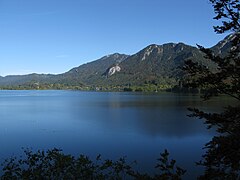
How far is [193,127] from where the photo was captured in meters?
32.1

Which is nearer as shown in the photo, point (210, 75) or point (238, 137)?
point (238, 137)

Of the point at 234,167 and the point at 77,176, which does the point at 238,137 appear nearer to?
the point at 234,167

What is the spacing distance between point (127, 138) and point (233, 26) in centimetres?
2025

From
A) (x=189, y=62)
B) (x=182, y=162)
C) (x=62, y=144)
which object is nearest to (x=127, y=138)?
(x=62, y=144)

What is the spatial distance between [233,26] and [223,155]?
9.43ft

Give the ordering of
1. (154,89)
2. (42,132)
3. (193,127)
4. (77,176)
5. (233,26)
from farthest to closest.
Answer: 1. (154,89)
2. (193,127)
3. (42,132)
4. (233,26)
5. (77,176)

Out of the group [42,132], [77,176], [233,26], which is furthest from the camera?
[42,132]

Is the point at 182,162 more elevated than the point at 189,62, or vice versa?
the point at 189,62

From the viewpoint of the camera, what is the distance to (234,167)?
5668 millimetres

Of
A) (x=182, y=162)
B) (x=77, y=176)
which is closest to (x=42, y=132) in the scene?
(x=182, y=162)

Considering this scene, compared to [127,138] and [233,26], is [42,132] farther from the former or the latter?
[233,26]

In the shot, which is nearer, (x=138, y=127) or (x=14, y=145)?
(x=14, y=145)

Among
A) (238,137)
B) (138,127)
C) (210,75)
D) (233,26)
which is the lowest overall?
(138,127)

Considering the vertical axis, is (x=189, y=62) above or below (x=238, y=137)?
above
